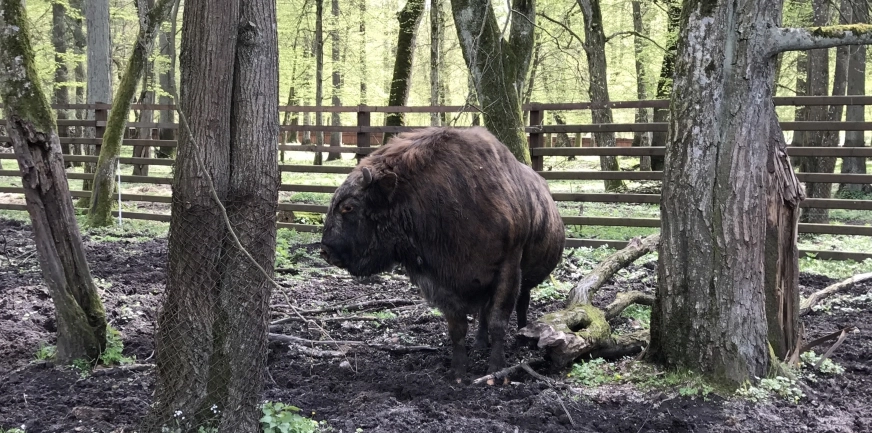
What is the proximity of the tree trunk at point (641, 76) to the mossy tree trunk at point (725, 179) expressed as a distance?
556 inches

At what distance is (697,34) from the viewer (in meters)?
4.91

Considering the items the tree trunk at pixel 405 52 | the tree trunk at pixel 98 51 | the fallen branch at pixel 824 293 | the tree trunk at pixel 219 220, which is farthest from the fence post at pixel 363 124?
the tree trunk at pixel 219 220

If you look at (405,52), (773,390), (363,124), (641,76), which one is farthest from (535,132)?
(641,76)

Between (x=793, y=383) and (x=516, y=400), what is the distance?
6.49ft

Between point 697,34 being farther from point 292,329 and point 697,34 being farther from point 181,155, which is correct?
point 292,329

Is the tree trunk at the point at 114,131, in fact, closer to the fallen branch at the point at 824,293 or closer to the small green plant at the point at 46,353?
the small green plant at the point at 46,353

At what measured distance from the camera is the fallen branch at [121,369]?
491 cm

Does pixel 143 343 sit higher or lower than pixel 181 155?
lower

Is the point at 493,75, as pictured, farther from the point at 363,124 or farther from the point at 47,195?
the point at 47,195

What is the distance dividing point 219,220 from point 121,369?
204 centimetres

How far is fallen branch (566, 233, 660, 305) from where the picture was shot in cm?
629

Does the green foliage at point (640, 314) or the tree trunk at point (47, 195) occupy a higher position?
the tree trunk at point (47, 195)

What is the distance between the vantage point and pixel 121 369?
4961mm

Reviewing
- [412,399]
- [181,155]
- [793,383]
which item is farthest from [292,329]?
[793,383]
